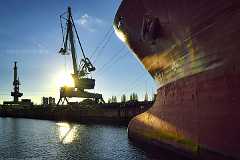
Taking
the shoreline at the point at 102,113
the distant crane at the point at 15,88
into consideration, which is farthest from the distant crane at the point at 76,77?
the distant crane at the point at 15,88

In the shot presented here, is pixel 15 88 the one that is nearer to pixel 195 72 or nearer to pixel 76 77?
pixel 76 77

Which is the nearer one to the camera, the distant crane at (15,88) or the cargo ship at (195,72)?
the cargo ship at (195,72)

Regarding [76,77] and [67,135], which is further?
[76,77]

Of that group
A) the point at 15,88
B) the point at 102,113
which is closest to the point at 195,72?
the point at 102,113

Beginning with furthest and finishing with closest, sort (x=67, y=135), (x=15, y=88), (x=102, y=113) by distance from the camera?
1. (x=15, y=88)
2. (x=102, y=113)
3. (x=67, y=135)

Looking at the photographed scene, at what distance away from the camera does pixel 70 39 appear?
59812mm

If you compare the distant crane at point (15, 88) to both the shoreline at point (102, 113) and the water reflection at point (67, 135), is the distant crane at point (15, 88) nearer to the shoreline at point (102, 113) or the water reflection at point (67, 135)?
the shoreline at point (102, 113)

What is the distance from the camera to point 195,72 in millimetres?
7891

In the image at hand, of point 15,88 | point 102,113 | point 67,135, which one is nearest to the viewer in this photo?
point 67,135

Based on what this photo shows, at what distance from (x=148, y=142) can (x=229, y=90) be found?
22.0 feet

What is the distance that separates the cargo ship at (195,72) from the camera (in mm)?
6199

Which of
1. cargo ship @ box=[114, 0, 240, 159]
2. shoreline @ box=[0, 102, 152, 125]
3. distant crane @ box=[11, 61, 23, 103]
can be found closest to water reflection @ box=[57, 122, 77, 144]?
cargo ship @ box=[114, 0, 240, 159]

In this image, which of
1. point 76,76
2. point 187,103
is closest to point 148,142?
point 187,103

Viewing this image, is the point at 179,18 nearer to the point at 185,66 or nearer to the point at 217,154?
the point at 185,66
